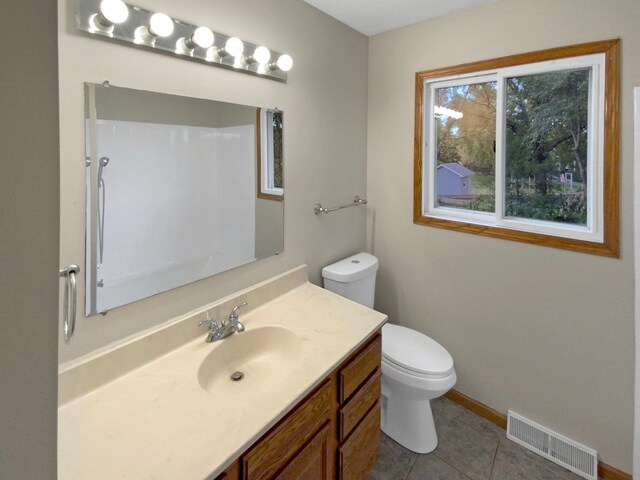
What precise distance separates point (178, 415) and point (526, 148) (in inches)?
80.3

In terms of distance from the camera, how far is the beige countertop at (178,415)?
0.83 meters

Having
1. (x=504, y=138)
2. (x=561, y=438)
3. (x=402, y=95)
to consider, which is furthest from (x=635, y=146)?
(x=561, y=438)

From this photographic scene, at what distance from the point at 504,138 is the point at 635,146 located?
581 mm

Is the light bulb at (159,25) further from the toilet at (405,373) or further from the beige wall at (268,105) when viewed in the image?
the toilet at (405,373)

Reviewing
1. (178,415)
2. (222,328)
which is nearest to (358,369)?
(222,328)

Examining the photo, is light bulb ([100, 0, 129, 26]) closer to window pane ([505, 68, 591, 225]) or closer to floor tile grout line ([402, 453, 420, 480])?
window pane ([505, 68, 591, 225])

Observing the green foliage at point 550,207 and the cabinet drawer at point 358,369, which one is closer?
the cabinet drawer at point 358,369

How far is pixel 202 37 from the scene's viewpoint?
1277 millimetres

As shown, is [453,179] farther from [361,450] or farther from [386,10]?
[361,450]

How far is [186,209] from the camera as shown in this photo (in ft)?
4.54

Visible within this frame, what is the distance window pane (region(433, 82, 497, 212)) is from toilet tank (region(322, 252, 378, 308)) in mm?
661

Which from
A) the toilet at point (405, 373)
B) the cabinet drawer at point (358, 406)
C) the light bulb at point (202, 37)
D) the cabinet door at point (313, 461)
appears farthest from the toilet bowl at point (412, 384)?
the light bulb at point (202, 37)

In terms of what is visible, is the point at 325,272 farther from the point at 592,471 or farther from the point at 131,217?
the point at 592,471

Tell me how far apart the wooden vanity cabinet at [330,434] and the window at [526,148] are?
110cm
